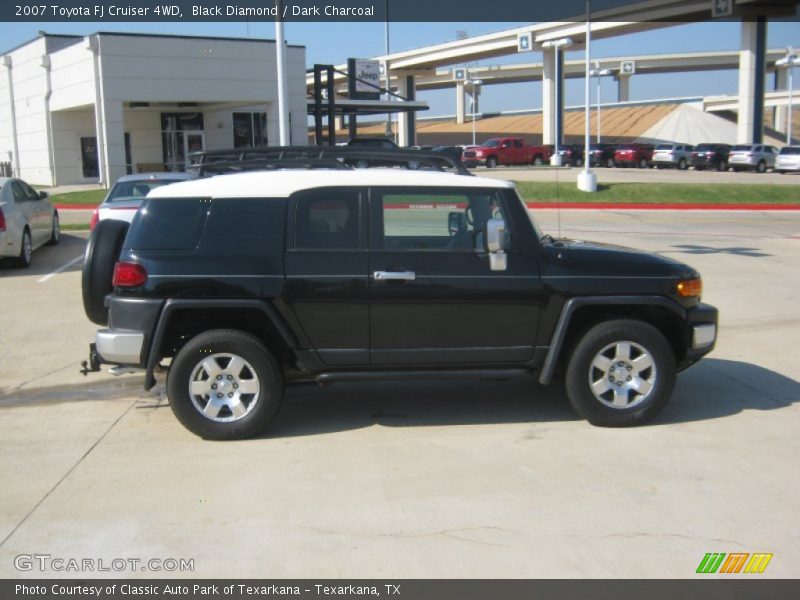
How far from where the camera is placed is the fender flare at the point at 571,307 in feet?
19.9

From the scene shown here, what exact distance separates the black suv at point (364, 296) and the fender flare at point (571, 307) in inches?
0.4

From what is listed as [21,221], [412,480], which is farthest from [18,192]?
[412,480]

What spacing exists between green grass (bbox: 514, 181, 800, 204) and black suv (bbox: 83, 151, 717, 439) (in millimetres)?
23189

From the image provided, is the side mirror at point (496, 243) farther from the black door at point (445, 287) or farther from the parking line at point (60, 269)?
the parking line at point (60, 269)

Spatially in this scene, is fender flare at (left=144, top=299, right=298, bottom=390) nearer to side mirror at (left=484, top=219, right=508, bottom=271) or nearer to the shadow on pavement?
the shadow on pavement

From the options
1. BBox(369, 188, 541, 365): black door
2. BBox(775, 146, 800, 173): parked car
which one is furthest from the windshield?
BBox(775, 146, 800, 173): parked car

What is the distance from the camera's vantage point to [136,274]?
19.3 feet

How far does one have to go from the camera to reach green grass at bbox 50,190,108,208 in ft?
98.0

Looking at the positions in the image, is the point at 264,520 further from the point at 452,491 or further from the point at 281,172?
the point at 281,172

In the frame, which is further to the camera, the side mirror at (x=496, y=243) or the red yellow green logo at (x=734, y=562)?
the side mirror at (x=496, y=243)

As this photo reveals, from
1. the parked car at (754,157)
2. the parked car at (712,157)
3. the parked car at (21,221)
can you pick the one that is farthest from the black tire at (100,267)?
the parked car at (712,157)

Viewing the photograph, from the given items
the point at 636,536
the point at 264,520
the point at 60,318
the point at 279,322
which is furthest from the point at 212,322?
the point at 60,318

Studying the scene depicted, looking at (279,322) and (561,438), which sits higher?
(279,322)

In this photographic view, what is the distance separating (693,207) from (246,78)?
19.6 m
